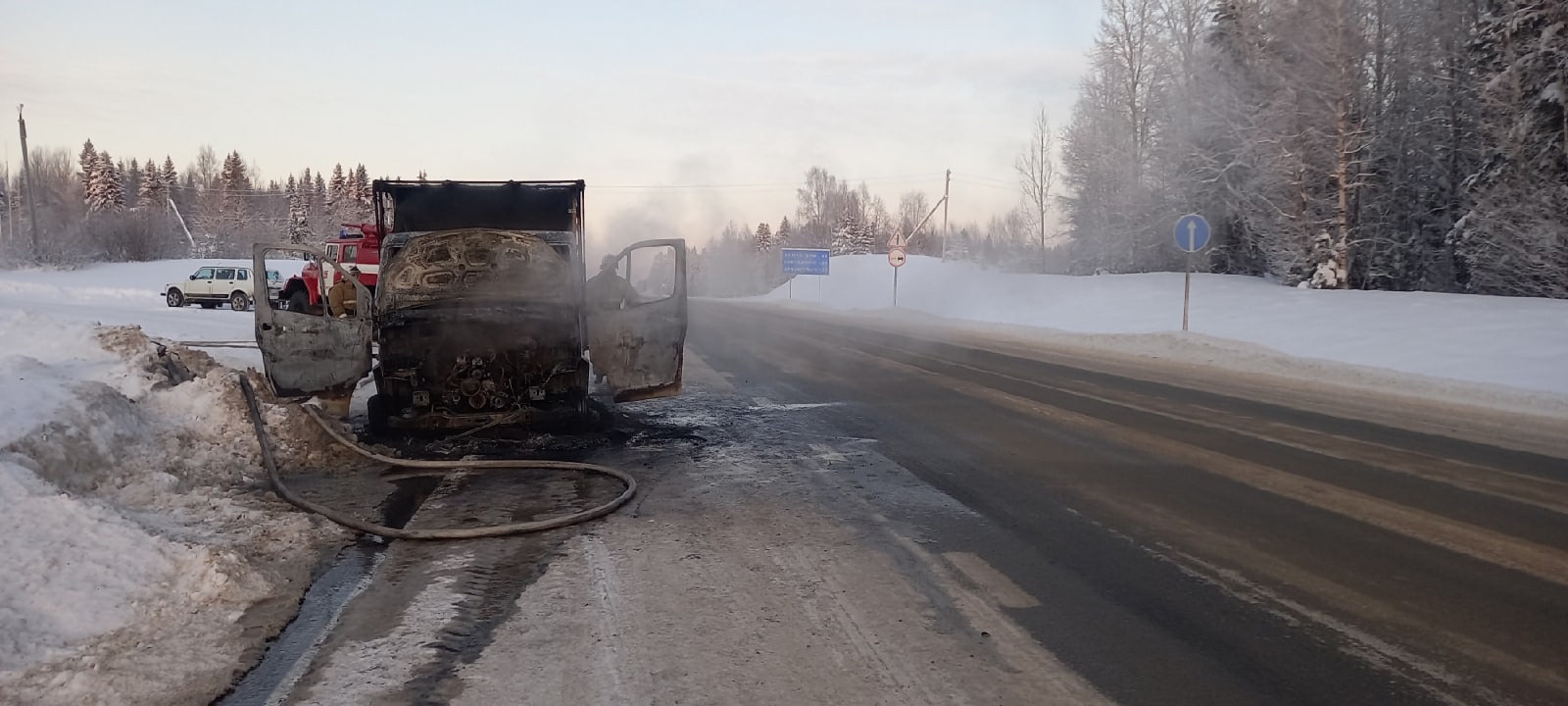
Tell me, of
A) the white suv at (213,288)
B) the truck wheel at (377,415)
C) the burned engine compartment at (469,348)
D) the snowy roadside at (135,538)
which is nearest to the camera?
the snowy roadside at (135,538)

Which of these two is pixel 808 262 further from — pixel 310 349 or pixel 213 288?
pixel 310 349

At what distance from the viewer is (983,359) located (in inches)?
639

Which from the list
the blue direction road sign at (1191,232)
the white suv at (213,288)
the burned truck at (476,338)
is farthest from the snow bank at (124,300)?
the blue direction road sign at (1191,232)

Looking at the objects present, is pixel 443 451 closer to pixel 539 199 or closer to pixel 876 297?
pixel 539 199

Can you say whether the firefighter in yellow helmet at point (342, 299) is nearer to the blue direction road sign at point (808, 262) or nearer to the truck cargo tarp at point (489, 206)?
the truck cargo tarp at point (489, 206)

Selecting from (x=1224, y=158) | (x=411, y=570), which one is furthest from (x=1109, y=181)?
(x=411, y=570)

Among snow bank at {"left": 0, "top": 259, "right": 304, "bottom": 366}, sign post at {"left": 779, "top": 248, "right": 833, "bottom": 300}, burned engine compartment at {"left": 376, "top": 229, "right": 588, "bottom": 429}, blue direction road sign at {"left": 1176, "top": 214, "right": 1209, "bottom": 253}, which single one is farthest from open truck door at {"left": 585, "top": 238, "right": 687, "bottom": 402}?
sign post at {"left": 779, "top": 248, "right": 833, "bottom": 300}

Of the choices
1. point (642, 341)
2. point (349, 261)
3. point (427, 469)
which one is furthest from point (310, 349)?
point (349, 261)

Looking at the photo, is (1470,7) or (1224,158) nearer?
(1470,7)

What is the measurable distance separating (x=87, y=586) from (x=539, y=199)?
880 cm

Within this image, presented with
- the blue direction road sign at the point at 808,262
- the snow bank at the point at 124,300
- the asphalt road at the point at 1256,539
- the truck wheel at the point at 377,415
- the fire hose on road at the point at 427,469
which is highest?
the blue direction road sign at the point at 808,262

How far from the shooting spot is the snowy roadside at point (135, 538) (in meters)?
3.36

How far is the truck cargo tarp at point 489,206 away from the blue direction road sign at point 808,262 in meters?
42.0

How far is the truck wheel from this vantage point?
8.06 meters
